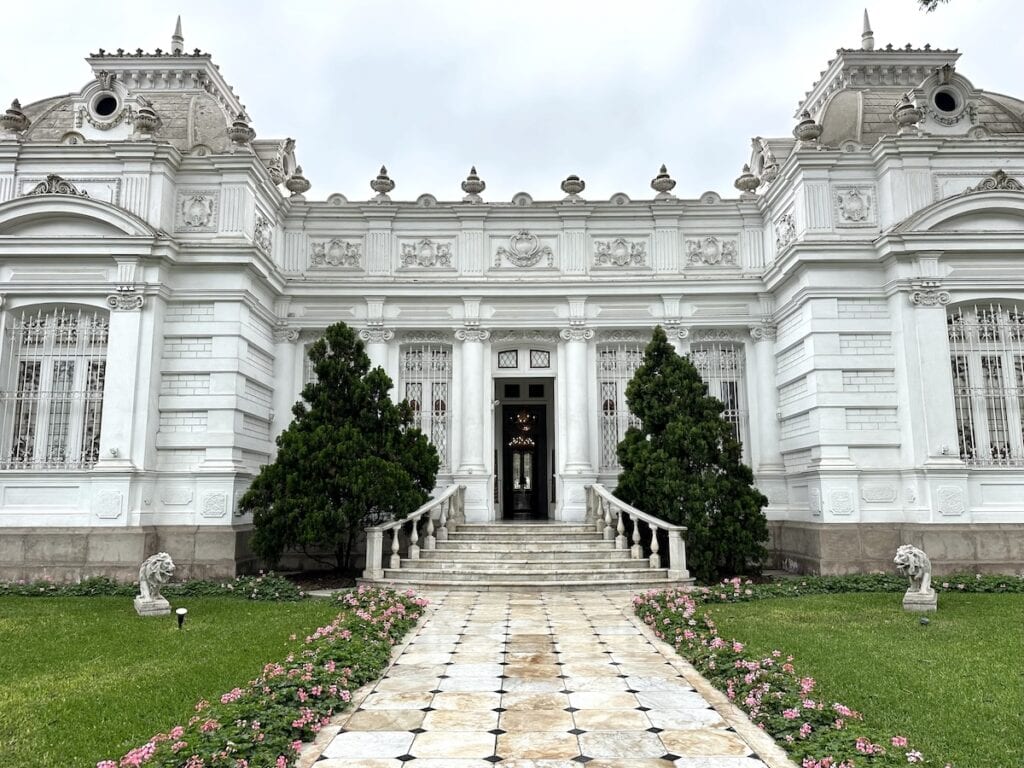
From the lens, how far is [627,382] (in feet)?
54.7

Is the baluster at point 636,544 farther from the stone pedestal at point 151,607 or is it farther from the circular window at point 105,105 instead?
the circular window at point 105,105

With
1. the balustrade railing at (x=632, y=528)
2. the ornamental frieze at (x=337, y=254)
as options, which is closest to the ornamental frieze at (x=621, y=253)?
the balustrade railing at (x=632, y=528)

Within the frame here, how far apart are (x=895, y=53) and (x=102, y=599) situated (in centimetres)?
1826

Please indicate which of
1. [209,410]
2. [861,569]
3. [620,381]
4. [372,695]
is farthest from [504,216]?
[372,695]

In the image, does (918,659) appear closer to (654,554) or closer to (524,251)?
(654,554)

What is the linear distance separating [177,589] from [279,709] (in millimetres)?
7832

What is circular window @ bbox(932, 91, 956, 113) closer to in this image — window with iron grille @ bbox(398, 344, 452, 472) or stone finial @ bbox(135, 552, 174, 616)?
window with iron grille @ bbox(398, 344, 452, 472)

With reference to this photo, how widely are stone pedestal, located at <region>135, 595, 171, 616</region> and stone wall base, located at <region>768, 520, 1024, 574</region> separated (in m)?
10.6

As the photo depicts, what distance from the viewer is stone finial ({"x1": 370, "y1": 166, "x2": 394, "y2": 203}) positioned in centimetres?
1703

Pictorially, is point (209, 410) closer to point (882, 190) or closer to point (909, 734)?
point (909, 734)

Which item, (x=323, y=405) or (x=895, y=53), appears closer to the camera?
(x=323, y=405)

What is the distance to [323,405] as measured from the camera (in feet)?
44.9

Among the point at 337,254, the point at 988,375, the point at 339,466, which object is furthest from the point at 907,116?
the point at 339,466

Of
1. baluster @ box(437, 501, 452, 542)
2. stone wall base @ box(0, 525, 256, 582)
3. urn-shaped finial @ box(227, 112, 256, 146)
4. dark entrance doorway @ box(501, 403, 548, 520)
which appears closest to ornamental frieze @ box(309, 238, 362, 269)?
urn-shaped finial @ box(227, 112, 256, 146)
